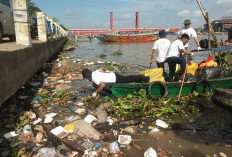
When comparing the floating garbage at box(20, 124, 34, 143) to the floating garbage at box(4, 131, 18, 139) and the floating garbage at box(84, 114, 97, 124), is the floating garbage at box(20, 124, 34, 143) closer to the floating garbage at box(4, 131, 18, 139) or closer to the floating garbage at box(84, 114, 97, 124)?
the floating garbage at box(4, 131, 18, 139)

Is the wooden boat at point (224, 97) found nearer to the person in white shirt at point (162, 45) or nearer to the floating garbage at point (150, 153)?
the floating garbage at point (150, 153)

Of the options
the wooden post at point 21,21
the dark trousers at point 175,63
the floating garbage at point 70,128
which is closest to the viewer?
the floating garbage at point 70,128

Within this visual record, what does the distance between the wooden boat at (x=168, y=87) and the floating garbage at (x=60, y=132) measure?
5.57 ft

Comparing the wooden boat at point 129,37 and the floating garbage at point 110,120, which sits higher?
the wooden boat at point 129,37

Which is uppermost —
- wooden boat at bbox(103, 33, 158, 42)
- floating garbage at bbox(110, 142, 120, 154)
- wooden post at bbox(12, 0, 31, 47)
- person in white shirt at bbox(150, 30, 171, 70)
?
wooden boat at bbox(103, 33, 158, 42)

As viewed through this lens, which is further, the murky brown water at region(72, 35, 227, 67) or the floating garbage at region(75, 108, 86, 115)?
the murky brown water at region(72, 35, 227, 67)

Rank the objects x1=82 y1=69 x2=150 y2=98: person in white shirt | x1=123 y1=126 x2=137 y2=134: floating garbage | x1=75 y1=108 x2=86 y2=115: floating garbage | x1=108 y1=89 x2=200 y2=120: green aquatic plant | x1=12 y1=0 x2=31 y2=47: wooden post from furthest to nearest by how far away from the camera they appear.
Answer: x1=12 y1=0 x2=31 y2=47: wooden post < x1=82 y1=69 x2=150 y2=98: person in white shirt < x1=75 y1=108 x2=86 y2=115: floating garbage < x1=108 y1=89 x2=200 y2=120: green aquatic plant < x1=123 y1=126 x2=137 y2=134: floating garbage

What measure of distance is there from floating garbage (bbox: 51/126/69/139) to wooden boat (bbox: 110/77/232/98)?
170cm

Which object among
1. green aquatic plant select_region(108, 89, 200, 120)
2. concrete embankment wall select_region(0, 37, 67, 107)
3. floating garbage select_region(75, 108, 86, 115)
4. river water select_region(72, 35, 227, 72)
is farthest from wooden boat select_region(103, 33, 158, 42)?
floating garbage select_region(75, 108, 86, 115)

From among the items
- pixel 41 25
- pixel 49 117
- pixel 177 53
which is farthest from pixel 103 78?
pixel 41 25

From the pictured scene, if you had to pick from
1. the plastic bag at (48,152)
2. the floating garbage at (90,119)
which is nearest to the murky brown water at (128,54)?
the floating garbage at (90,119)

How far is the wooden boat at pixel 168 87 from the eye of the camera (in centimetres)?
431

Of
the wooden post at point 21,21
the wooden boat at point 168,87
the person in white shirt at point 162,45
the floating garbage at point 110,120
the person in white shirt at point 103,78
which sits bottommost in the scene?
the floating garbage at point 110,120

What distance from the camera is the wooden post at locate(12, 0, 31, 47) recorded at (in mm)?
4375
